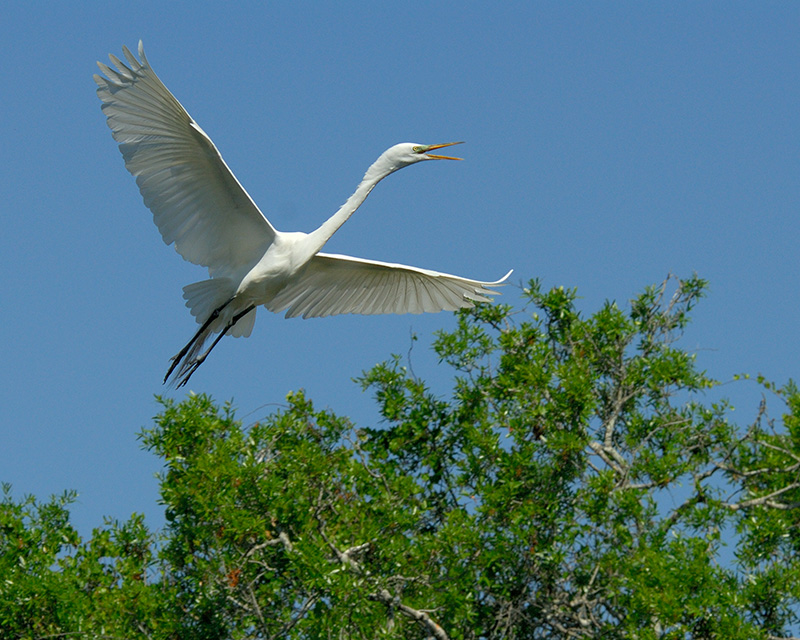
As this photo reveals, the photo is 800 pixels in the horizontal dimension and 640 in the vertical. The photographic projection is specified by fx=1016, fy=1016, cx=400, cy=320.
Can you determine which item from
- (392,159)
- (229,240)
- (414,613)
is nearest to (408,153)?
(392,159)

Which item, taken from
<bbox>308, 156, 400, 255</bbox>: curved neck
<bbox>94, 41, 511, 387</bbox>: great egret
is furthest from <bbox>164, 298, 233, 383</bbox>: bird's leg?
<bbox>308, 156, 400, 255</bbox>: curved neck

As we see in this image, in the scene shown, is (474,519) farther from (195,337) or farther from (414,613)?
(195,337)

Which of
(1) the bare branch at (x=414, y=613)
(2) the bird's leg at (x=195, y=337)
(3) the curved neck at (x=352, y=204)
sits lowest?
(1) the bare branch at (x=414, y=613)

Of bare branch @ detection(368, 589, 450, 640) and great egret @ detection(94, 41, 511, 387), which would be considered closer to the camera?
bare branch @ detection(368, 589, 450, 640)

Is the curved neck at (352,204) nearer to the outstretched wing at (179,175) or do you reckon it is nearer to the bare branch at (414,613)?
the outstretched wing at (179,175)

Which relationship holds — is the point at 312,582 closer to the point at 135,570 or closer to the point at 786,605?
the point at 135,570

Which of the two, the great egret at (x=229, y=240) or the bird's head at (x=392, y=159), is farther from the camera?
the bird's head at (x=392, y=159)

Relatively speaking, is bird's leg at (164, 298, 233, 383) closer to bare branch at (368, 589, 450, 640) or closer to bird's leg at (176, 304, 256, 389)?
bird's leg at (176, 304, 256, 389)

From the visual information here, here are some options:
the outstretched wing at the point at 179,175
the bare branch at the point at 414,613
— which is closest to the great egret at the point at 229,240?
the outstretched wing at the point at 179,175

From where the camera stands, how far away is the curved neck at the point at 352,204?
753cm

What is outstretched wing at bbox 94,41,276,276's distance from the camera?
256 inches

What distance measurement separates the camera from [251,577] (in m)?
6.11

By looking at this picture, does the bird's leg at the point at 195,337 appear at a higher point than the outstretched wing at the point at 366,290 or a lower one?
lower

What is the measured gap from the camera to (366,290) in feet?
28.2
